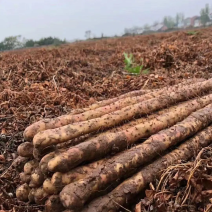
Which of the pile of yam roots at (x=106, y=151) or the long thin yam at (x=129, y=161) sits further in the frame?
the pile of yam roots at (x=106, y=151)

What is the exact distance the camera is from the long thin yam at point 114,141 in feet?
6.10

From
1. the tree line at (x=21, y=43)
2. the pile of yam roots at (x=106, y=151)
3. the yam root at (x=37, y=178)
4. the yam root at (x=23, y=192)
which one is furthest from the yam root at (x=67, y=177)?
the tree line at (x=21, y=43)

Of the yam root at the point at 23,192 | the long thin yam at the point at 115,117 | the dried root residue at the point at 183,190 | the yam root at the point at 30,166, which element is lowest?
the yam root at the point at 23,192

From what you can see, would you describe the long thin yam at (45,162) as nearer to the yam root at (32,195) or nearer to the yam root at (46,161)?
the yam root at (46,161)

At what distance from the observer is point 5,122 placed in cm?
331

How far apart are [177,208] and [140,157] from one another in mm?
441

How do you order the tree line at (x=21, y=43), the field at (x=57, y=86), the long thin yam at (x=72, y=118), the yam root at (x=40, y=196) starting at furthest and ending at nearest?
the tree line at (x=21, y=43) < the field at (x=57, y=86) < the long thin yam at (x=72, y=118) < the yam root at (x=40, y=196)

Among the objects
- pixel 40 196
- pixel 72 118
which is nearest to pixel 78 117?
pixel 72 118

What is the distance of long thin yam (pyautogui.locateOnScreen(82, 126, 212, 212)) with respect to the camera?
1830 mm

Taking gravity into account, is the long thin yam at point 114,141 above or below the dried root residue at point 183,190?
above

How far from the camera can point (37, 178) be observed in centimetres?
198

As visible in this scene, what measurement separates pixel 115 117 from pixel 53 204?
83 cm

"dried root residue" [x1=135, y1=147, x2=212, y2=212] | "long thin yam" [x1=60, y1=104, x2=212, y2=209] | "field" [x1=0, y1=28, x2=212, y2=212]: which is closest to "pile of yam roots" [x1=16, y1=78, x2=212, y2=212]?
"long thin yam" [x1=60, y1=104, x2=212, y2=209]

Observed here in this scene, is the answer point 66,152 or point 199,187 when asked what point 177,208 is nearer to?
point 199,187
